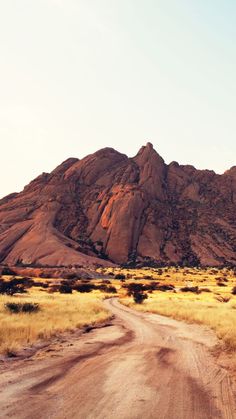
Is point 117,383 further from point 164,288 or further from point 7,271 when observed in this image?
point 7,271

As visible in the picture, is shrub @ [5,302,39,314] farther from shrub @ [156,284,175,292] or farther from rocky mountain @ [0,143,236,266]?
rocky mountain @ [0,143,236,266]

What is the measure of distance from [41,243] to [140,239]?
38.3 metres

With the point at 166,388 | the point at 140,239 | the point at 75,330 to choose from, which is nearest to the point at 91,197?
the point at 140,239

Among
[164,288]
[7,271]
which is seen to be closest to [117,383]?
[164,288]

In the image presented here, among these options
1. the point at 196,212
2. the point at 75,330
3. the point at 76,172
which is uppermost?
the point at 76,172

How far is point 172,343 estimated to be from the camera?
722 inches

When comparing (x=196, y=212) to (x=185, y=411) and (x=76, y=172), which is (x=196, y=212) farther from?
(x=185, y=411)

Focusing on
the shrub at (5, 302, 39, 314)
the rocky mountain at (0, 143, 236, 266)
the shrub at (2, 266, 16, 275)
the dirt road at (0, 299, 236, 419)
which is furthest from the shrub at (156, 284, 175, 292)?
the rocky mountain at (0, 143, 236, 266)

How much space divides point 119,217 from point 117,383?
150311mm

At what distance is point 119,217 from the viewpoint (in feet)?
527

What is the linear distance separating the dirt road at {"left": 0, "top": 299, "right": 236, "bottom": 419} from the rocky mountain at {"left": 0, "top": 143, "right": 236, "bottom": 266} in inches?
4221

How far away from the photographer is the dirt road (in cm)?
810

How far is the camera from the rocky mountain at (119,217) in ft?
477

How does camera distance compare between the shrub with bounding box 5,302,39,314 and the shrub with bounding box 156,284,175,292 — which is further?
the shrub with bounding box 156,284,175,292
